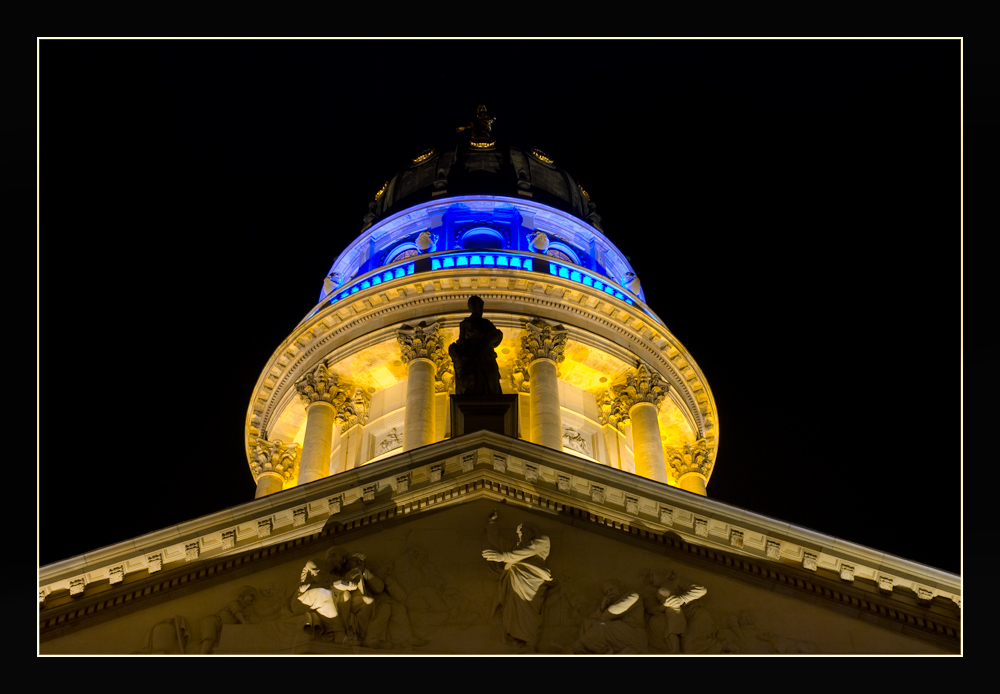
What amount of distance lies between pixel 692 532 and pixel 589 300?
67.2 feet

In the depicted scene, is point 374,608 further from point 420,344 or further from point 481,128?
point 481,128

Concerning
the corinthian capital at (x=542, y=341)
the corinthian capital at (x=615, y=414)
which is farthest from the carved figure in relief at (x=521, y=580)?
the corinthian capital at (x=615, y=414)

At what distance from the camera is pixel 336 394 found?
40.5 meters

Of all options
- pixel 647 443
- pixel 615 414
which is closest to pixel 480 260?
pixel 615 414

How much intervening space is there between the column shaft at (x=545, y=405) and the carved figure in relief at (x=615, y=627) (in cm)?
1507

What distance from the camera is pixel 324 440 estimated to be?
38656 mm

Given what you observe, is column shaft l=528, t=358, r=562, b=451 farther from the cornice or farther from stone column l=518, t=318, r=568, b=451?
the cornice

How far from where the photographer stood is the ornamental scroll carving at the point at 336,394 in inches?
1583

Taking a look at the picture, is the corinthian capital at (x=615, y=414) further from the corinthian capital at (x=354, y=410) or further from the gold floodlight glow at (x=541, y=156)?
the gold floodlight glow at (x=541, y=156)

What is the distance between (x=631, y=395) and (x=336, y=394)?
9059mm

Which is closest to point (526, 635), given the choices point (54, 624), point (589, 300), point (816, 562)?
point (816, 562)

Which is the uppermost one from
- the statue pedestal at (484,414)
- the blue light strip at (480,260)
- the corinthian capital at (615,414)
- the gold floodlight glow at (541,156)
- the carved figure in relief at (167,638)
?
the gold floodlight glow at (541,156)
